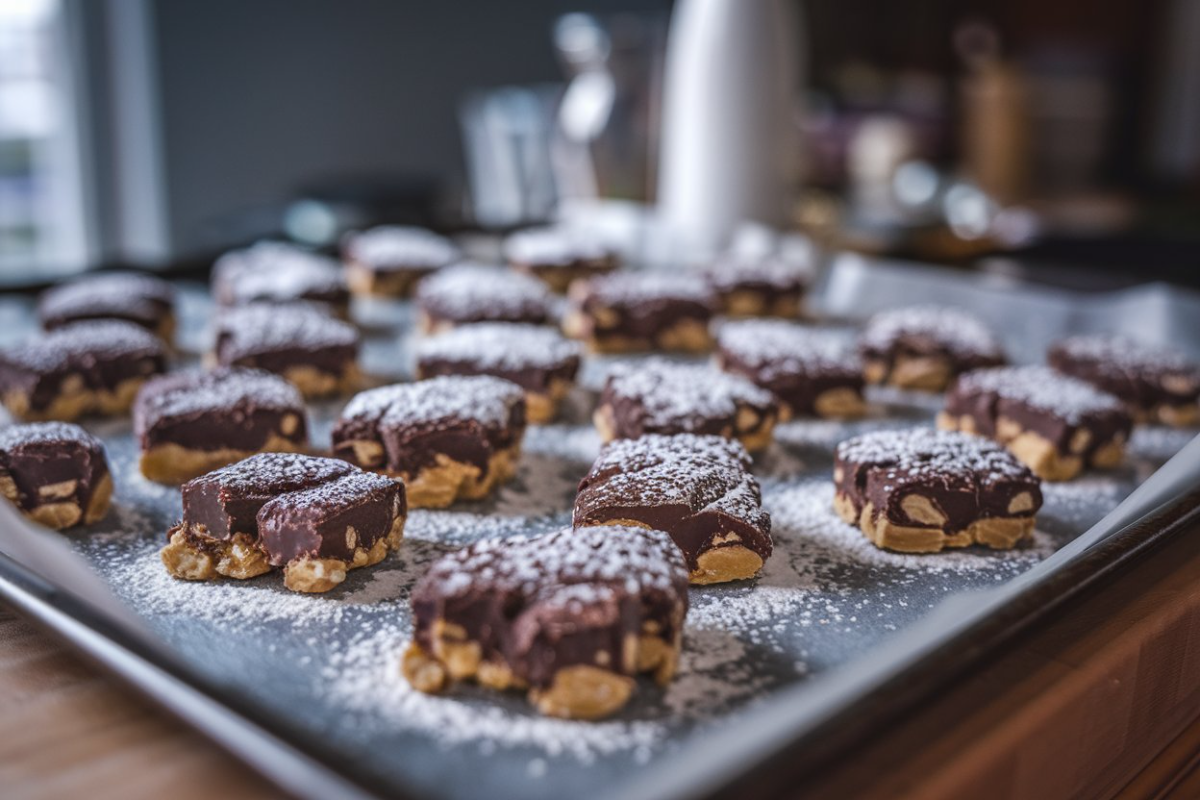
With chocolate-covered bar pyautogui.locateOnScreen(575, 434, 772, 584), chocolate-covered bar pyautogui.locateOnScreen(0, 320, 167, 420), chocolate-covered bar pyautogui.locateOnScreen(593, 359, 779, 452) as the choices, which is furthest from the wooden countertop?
chocolate-covered bar pyautogui.locateOnScreen(0, 320, 167, 420)

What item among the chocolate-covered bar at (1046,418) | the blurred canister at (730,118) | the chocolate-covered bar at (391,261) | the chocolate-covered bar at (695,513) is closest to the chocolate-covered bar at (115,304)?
the chocolate-covered bar at (391,261)

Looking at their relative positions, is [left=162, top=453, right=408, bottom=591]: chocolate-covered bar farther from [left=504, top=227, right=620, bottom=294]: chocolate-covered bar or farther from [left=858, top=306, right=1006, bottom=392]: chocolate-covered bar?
[left=504, top=227, right=620, bottom=294]: chocolate-covered bar

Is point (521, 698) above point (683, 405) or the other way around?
the other way around

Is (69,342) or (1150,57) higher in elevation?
(1150,57)

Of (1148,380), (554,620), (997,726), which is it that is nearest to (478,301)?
(1148,380)

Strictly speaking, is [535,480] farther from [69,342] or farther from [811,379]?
[69,342]

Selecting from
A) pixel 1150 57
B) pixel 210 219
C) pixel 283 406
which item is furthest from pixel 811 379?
pixel 1150 57

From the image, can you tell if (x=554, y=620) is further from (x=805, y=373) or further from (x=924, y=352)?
(x=924, y=352)

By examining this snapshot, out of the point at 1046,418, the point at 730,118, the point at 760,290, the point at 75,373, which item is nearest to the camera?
the point at 1046,418
